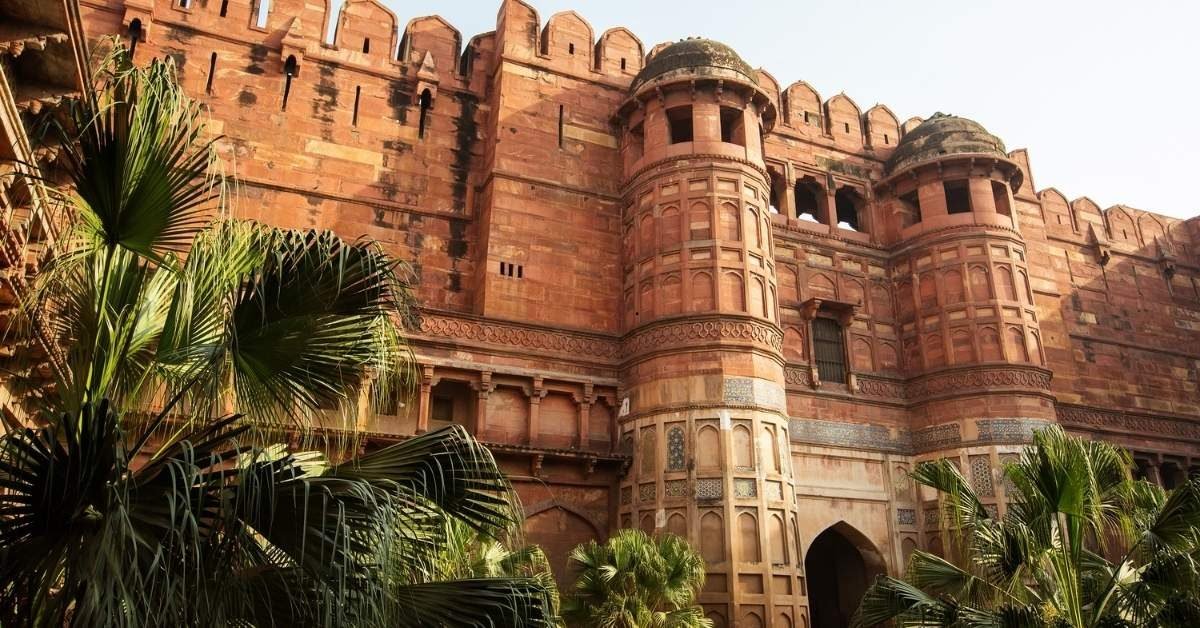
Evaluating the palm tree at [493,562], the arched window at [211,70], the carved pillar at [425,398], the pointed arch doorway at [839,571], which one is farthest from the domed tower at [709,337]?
the arched window at [211,70]

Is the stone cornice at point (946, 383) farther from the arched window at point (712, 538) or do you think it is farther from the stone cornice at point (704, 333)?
the arched window at point (712, 538)

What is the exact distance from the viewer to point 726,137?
18719mm

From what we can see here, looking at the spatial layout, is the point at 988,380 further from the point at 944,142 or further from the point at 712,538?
the point at 712,538

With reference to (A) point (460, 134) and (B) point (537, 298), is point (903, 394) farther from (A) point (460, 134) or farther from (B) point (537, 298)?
(A) point (460, 134)

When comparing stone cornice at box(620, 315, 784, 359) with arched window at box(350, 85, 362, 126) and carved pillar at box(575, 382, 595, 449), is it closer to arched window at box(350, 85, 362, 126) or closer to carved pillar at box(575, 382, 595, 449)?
carved pillar at box(575, 382, 595, 449)

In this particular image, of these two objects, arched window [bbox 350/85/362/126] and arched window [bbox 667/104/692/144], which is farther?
arched window [bbox 667/104/692/144]

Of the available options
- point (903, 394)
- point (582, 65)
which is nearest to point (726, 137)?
point (582, 65)

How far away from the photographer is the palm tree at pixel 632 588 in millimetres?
11016

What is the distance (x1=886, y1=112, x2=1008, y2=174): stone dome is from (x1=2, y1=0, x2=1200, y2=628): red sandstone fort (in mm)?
96

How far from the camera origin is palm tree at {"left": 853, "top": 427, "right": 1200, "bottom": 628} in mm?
8055

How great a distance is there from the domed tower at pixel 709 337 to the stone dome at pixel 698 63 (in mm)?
30

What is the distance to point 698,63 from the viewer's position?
18094mm

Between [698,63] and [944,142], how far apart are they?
6697 mm

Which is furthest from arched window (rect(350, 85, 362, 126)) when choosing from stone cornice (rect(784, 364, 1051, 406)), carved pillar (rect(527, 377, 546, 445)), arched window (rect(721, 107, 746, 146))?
stone cornice (rect(784, 364, 1051, 406))
